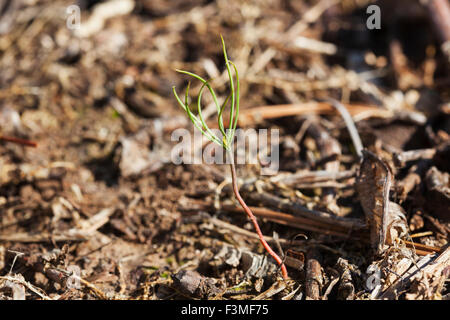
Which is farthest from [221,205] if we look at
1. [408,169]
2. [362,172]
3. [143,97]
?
[143,97]

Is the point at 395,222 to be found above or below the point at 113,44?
below

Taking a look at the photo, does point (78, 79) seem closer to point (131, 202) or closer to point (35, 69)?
point (35, 69)

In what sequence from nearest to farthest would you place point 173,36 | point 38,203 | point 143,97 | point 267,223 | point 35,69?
1. point 267,223
2. point 38,203
3. point 143,97
4. point 35,69
5. point 173,36

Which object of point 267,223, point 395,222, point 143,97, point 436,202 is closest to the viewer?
point 395,222

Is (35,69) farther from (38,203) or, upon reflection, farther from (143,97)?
(38,203)

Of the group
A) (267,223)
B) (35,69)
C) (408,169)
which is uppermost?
(35,69)

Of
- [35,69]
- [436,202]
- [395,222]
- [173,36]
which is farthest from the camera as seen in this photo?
[173,36]

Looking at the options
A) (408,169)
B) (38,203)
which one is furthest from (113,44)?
(408,169)

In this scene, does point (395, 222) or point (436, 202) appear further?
point (436, 202)

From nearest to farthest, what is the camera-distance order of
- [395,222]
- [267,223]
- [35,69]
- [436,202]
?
[395,222] → [436,202] → [267,223] → [35,69]
